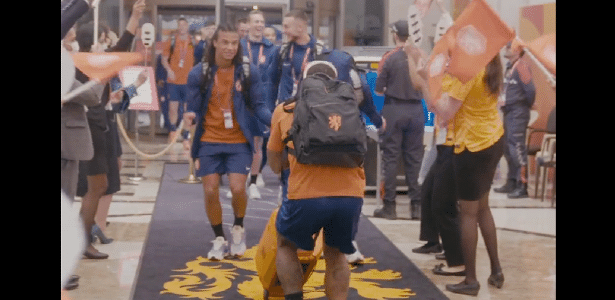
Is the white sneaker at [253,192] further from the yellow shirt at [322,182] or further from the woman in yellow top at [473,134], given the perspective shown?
the yellow shirt at [322,182]

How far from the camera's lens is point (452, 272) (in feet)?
20.6

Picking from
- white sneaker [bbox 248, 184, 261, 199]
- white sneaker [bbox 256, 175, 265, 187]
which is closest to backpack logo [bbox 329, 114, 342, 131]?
white sneaker [bbox 248, 184, 261, 199]

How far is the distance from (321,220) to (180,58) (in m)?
12.3

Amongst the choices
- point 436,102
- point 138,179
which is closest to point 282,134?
point 436,102

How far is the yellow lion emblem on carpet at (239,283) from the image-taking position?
5633 mm

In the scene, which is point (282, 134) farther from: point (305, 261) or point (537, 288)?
point (537, 288)

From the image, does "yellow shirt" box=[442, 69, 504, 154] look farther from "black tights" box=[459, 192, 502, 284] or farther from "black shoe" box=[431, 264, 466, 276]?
"black shoe" box=[431, 264, 466, 276]

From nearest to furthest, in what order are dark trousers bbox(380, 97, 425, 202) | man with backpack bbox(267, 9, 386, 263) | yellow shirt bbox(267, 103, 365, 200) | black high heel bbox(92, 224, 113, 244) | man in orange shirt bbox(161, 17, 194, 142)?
yellow shirt bbox(267, 103, 365, 200) < man with backpack bbox(267, 9, 386, 263) < black high heel bbox(92, 224, 113, 244) < dark trousers bbox(380, 97, 425, 202) < man in orange shirt bbox(161, 17, 194, 142)

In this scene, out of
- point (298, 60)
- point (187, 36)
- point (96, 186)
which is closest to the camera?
point (96, 186)

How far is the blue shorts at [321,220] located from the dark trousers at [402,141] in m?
3.91

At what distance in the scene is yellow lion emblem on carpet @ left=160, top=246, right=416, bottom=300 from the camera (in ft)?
18.5

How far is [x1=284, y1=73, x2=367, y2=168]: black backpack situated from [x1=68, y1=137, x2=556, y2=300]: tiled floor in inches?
67.9
